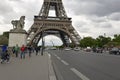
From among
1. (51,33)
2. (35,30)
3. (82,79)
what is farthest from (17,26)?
(51,33)

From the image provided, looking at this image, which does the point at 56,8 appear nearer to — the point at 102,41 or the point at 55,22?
the point at 55,22

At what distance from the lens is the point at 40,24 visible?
87.7 m

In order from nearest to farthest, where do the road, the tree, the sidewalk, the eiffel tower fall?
the sidewalk < the road < the eiffel tower < the tree

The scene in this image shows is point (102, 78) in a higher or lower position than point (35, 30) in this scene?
lower

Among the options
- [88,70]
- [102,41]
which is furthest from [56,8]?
[88,70]

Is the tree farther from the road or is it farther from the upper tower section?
the road

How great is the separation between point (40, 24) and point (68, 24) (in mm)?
9721

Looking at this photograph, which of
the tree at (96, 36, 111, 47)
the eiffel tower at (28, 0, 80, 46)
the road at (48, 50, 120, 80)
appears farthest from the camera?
the tree at (96, 36, 111, 47)

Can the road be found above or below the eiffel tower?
below

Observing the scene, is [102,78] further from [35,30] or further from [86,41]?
[86,41]

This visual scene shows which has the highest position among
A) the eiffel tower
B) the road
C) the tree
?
the eiffel tower

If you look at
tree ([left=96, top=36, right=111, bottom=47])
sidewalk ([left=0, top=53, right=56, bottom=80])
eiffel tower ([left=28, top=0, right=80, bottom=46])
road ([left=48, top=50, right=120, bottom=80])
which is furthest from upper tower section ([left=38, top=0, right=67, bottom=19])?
sidewalk ([left=0, top=53, right=56, bottom=80])

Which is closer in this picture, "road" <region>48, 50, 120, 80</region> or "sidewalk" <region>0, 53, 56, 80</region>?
"sidewalk" <region>0, 53, 56, 80</region>

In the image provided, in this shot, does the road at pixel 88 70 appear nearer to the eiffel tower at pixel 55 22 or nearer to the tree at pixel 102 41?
the eiffel tower at pixel 55 22
